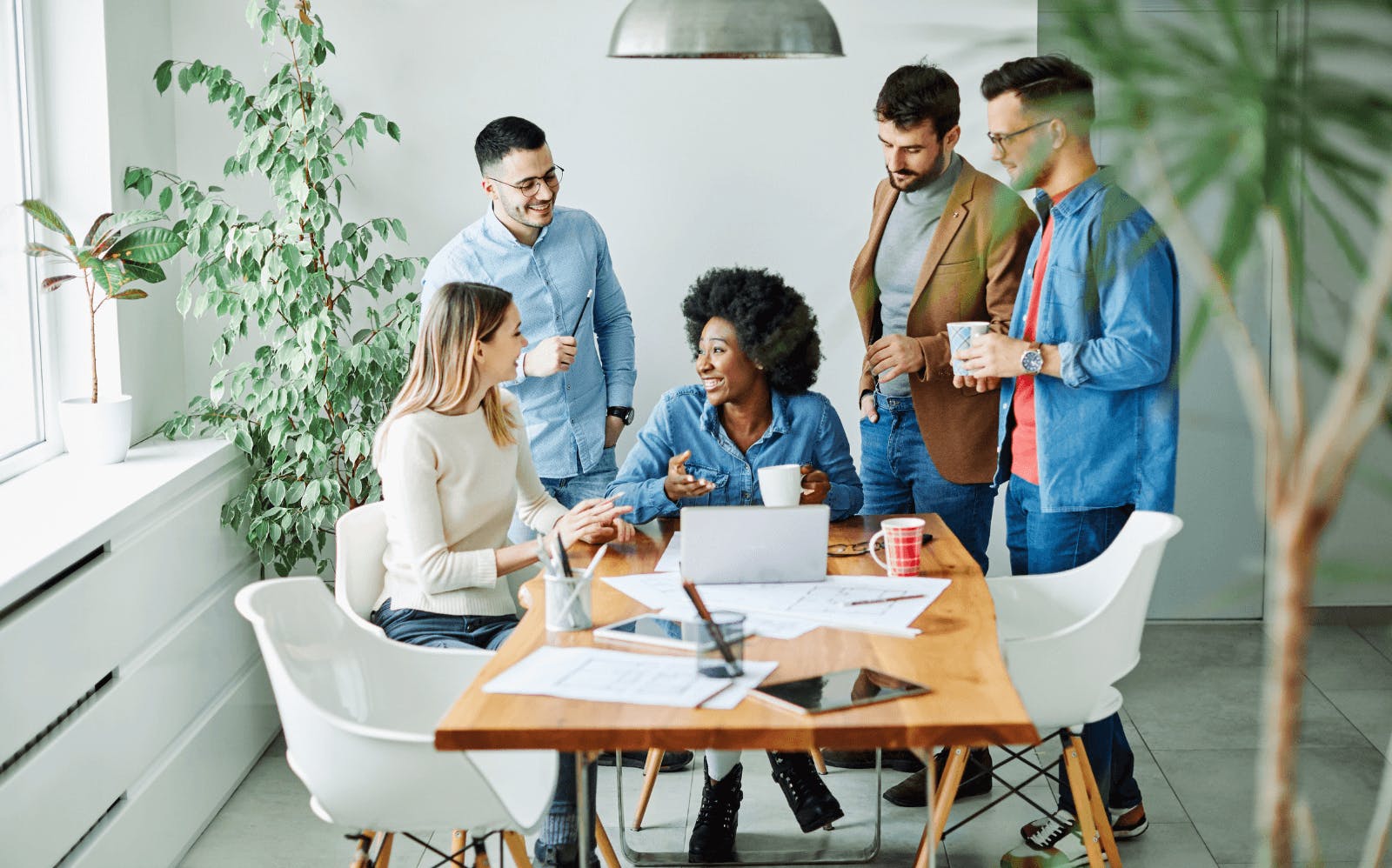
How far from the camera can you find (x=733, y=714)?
1906 mm

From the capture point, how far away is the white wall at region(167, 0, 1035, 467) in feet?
14.3

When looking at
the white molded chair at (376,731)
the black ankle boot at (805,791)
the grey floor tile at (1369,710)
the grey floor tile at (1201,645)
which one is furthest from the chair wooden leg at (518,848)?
the grey floor tile at (1201,645)

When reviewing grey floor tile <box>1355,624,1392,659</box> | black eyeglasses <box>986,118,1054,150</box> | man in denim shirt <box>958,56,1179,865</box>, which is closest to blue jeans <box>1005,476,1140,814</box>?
man in denim shirt <box>958,56,1179,865</box>

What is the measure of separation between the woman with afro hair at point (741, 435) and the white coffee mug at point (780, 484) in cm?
26

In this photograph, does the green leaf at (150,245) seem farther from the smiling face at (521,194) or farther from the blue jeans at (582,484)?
the blue jeans at (582,484)

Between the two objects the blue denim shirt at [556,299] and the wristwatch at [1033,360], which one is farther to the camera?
the blue denim shirt at [556,299]

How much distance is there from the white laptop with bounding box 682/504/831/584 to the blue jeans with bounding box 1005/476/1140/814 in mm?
804

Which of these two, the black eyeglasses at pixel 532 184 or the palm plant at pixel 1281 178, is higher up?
the black eyeglasses at pixel 532 184

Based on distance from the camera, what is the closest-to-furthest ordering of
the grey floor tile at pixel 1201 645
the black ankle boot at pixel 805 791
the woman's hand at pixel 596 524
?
1. the woman's hand at pixel 596 524
2. the black ankle boot at pixel 805 791
3. the grey floor tile at pixel 1201 645

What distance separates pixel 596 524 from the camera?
2.90 meters

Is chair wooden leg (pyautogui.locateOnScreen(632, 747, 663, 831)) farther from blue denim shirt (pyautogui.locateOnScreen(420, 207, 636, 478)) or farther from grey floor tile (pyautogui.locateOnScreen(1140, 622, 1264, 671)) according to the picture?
grey floor tile (pyautogui.locateOnScreen(1140, 622, 1264, 671))

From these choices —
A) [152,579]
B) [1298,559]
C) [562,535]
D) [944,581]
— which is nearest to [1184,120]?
[1298,559]

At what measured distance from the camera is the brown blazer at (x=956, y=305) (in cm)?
340

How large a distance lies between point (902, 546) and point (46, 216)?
2.28 metres
